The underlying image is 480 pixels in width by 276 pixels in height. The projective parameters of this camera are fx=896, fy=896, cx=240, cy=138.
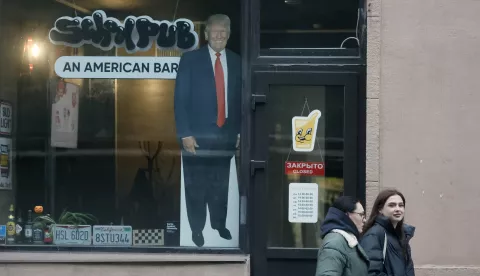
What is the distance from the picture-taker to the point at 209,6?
942 centimetres

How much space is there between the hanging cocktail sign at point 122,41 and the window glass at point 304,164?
1163 millimetres

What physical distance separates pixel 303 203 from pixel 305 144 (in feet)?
1.96

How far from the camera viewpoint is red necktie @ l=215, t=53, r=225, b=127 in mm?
9367

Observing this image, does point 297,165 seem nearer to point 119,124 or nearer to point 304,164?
point 304,164

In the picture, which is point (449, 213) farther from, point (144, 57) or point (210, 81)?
point (144, 57)

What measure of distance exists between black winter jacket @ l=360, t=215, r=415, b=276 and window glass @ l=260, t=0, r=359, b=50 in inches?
122

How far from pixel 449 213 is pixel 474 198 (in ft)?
0.92

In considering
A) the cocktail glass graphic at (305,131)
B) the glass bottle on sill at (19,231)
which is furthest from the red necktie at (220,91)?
the glass bottle on sill at (19,231)

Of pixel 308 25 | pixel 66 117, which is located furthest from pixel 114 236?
pixel 308 25

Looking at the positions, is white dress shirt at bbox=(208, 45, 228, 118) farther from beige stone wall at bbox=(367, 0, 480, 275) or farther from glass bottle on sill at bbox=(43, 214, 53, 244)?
glass bottle on sill at bbox=(43, 214, 53, 244)

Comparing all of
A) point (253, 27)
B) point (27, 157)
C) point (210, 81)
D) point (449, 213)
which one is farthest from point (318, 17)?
point (27, 157)

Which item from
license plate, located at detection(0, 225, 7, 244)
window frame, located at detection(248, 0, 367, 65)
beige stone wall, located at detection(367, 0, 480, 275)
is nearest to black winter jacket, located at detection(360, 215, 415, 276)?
beige stone wall, located at detection(367, 0, 480, 275)

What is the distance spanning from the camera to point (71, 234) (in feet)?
30.9

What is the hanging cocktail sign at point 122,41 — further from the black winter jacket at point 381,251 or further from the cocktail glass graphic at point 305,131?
the black winter jacket at point 381,251
